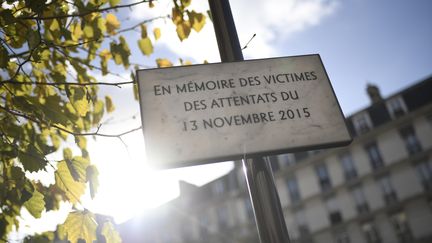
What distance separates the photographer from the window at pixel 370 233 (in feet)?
88.8

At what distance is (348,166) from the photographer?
29719 mm

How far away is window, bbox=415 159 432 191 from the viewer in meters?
25.6

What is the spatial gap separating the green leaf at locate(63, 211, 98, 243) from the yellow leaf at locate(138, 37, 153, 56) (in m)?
1.80

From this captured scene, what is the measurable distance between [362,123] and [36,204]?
3034 cm

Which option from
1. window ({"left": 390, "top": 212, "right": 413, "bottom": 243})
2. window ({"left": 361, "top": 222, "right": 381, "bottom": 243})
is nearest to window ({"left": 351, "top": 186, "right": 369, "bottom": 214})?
Result: window ({"left": 361, "top": 222, "right": 381, "bottom": 243})

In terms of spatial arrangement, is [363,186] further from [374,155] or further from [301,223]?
[301,223]

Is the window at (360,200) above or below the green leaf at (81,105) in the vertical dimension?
above

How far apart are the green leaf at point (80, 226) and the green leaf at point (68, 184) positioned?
0.60ft

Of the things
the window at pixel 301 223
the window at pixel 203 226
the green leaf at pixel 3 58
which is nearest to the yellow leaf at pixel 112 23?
the green leaf at pixel 3 58

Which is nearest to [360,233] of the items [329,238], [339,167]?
[329,238]

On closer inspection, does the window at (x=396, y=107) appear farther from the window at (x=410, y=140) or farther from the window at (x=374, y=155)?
the window at (x=374, y=155)

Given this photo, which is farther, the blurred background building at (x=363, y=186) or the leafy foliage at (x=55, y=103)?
the blurred background building at (x=363, y=186)

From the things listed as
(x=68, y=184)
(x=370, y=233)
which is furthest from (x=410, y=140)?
(x=68, y=184)

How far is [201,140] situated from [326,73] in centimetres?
Answer: 90
